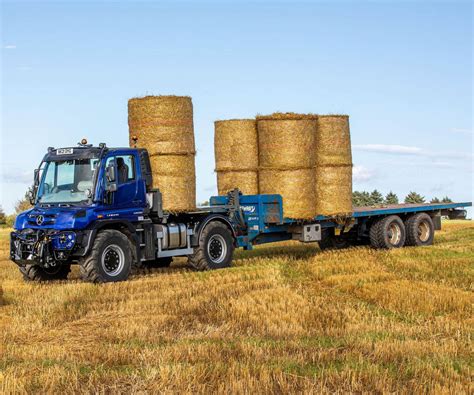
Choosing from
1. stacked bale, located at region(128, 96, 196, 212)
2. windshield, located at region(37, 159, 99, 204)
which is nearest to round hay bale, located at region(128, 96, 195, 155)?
stacked bale, located at region(128, 96, 196, 212)

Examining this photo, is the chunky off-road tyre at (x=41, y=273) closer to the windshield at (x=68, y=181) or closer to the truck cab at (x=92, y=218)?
the truck cab at (x=92, y=218)

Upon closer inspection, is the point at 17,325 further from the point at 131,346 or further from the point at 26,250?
the point at 26,250

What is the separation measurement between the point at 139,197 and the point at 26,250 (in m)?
2.46

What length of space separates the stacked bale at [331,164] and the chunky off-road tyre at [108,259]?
18.4 ft

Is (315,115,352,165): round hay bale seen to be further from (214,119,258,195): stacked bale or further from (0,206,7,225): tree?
(0,206,7,225): tree

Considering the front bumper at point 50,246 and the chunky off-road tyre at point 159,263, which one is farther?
the chunky off-road tyre at point 159,263

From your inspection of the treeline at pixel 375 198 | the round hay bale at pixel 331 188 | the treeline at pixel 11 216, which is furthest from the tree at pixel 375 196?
the round hay bale at pixel 331 188

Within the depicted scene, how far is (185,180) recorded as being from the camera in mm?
17031

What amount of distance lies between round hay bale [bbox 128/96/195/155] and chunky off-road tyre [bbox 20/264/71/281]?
10.2 ft

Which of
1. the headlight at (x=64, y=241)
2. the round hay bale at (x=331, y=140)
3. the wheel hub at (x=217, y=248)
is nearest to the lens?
the headlight at (x=64, y=241)

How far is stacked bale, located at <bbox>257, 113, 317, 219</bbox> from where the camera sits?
59.8ft

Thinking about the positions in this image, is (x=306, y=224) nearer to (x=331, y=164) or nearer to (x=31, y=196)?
(x=331, y=164)

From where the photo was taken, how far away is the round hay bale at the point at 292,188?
18.3m

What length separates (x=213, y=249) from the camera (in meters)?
17.5
